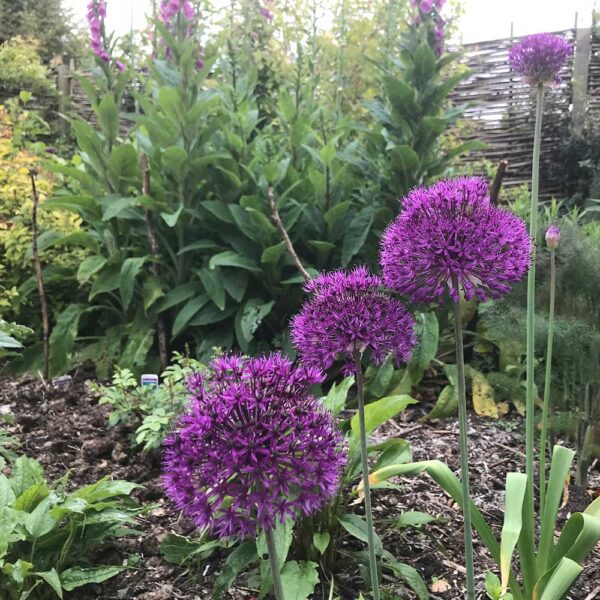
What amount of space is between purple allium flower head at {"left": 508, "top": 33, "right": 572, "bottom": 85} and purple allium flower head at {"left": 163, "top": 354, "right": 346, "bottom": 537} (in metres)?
1.40

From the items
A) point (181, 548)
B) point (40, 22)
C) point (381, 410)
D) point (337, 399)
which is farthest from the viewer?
point (40, 22)

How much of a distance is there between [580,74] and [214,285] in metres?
6.82

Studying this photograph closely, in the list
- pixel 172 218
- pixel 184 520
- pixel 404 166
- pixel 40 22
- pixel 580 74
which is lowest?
pixel 184 520

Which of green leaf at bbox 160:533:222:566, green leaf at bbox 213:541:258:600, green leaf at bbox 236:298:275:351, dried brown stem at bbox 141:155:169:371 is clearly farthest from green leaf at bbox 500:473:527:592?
dried brown stem at bbox 141:155:169:371

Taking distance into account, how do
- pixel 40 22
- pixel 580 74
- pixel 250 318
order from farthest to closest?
1. pixel 40 22
2. pixel 580 74
3. pixel 250 318

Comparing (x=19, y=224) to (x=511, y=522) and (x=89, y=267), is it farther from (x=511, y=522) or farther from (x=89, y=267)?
(x=511, y=522)

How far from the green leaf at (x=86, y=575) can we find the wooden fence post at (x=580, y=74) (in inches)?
315

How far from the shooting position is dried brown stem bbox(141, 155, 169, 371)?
3.83 meters

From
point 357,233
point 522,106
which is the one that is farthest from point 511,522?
point 522,106

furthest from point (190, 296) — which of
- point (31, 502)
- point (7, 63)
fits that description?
point (7, 63)

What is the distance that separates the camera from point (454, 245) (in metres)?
1.19

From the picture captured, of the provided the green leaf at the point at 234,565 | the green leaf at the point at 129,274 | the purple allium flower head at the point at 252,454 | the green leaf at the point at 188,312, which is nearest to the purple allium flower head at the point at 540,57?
the purple allium flower head at the point at 252,454

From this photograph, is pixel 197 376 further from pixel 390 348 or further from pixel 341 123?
pixel 341 123

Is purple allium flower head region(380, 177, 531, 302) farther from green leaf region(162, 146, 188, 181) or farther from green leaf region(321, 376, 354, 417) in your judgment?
green leaf region(162, 146, 188, 181)
